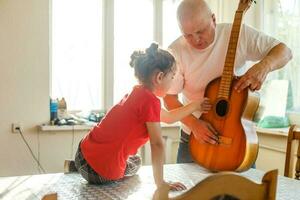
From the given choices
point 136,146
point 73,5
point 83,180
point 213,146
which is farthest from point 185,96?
point 73,5

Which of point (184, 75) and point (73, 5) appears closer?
point (184, 75)

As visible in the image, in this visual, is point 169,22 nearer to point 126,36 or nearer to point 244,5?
point 126,36

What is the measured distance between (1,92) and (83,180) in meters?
1.80

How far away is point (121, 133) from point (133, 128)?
0.05 m

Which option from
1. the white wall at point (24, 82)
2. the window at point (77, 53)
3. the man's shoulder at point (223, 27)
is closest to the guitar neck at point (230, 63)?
the man's shoulder at point (223, 27)

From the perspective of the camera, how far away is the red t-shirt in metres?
1.36

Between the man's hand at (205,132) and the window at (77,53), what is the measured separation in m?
1.99

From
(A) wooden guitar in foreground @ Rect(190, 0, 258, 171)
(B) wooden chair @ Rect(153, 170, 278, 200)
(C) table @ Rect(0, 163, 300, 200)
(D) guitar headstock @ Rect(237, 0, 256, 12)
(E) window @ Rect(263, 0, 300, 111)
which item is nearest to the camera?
(B) wooden chair @ Rect(153, 170, 278, 200)

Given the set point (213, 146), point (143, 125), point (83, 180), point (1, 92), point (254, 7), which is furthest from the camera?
point (254, 7)

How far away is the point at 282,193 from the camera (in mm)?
1393

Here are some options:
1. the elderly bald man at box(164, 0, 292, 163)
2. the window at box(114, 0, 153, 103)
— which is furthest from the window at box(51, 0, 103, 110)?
the elderly bald man at box(164, 0, 292, 163)

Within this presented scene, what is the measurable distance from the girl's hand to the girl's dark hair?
11.1 inches

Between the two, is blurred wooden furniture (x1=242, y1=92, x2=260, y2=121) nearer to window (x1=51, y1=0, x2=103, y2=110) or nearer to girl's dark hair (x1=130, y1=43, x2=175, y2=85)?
girl's dark hair (x1=130, y1=43, x2=175, y2=85)

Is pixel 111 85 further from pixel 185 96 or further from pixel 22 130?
pixel 185 96
